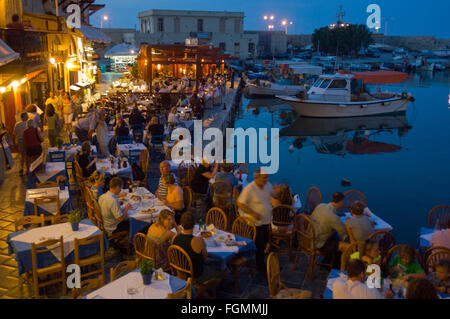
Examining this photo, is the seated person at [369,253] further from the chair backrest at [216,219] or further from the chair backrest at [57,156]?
the chair backrest at [57,156]

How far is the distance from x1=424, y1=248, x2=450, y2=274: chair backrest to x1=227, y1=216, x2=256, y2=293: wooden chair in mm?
2152

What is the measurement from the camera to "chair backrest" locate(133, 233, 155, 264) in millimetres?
5015

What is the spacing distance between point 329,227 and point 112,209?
3.10m

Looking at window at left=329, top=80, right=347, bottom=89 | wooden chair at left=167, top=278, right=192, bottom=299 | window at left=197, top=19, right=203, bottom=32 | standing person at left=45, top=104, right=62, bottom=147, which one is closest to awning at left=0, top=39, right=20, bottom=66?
standing person at left=45, top=104, right=62, bottom=147

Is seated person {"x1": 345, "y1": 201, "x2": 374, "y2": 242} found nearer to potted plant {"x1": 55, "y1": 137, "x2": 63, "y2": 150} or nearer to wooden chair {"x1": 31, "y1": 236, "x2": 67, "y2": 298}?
wooden chair {"x1": 31, "y1": 236, "x2": 67, "y2": 298}

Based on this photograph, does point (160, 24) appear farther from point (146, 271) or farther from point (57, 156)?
point (146, 271)

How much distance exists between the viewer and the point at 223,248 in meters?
5.11

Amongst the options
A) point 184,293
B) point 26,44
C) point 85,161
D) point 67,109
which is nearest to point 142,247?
point 184,293

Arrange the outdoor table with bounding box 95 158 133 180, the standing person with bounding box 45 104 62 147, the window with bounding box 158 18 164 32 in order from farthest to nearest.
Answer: the window with bounding box 158 18 164 32
the standing person with bounding box 45 104 62 147
the outdoor table with bounding box 95 158 133 180

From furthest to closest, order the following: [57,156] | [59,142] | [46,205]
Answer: [57,156], [59,142], [46,205]

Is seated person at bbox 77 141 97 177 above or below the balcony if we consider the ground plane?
below

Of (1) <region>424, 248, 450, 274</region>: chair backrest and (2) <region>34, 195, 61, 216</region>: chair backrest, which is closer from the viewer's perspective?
(1) <region>424, 248, 450, 274</region>: chair backrest

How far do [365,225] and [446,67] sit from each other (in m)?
82.6
